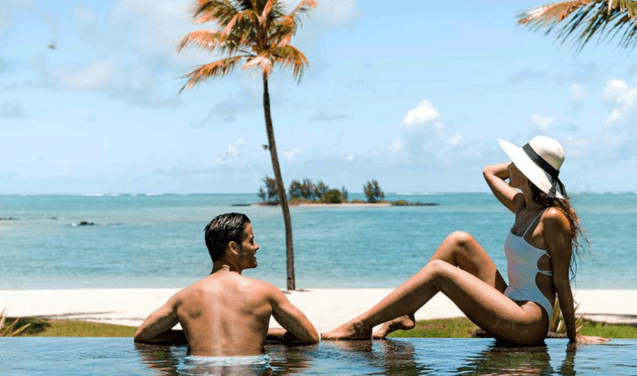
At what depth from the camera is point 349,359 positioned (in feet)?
17.7

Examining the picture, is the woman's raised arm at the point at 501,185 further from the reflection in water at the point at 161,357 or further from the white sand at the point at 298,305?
the white sand at the point at 298,305

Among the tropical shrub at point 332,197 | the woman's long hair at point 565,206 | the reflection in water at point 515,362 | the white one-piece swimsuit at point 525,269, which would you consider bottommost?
the reflection in water at point 515,362

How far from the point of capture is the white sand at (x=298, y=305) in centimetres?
1559

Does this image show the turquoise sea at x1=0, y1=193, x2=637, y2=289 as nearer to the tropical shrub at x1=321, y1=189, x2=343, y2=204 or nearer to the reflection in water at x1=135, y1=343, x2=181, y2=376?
the reflection in water at x1=135, y1=343, x2=181, y2=376

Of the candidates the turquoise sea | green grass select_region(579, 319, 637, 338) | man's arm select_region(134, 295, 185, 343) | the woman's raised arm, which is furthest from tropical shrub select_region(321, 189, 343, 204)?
man's arm select_region(134, 295, 185, 343)

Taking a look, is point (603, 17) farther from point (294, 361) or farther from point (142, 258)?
Result: point (142, 258)

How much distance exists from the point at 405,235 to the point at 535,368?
2543 inches

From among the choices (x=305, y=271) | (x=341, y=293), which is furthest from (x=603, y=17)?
(x=305, y=271)

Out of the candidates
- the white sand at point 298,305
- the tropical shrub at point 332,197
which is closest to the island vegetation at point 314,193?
the tropical shrub at point 332,197

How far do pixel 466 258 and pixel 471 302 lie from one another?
0.41 meters

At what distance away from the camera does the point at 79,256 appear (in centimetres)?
4897

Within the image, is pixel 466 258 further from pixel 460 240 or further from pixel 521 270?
pixel 521 270

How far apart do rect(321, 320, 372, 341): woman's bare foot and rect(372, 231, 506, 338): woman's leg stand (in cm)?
22

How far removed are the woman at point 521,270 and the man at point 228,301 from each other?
0.96m
